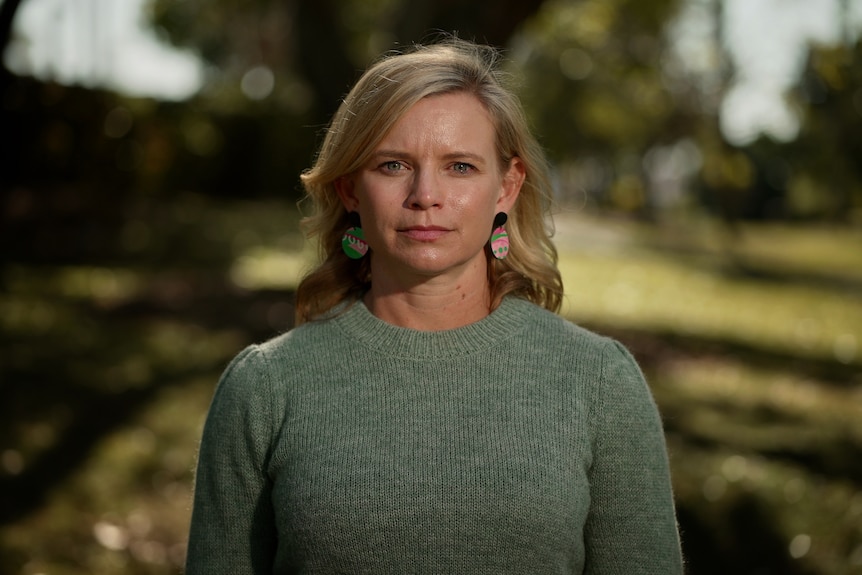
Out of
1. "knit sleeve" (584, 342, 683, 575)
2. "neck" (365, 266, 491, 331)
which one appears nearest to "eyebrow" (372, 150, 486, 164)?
"neck" (365, 266, 491, 331)

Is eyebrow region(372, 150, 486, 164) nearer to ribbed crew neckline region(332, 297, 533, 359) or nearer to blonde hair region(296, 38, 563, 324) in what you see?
blonde hair region(296, 38, 563, 324)

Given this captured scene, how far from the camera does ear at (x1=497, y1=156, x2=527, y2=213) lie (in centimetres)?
253

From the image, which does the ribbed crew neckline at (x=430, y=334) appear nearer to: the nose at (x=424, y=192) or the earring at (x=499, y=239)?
the earring at (x=499, y=239)

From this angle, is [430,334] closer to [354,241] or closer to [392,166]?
[354,241]

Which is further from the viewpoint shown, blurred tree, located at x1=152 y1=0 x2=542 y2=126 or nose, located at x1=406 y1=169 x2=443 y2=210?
blurred tree, located at x1=152 y1=0 x2=542 y2=126

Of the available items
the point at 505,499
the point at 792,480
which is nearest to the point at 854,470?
the point at 792,480

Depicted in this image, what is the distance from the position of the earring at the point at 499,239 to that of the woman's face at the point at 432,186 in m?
0.14

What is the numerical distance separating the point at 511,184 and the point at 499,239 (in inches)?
5.8

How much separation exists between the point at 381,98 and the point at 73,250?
459 inches

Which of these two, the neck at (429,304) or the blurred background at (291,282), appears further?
the blurred background at (291,282)

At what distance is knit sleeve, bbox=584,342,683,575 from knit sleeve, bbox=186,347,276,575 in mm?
793

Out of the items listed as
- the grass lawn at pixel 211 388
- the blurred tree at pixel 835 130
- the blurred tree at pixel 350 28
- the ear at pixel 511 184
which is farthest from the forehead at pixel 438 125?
the blurred tree at pixel 835 130

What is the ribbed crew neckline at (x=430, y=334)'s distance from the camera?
2432 mm

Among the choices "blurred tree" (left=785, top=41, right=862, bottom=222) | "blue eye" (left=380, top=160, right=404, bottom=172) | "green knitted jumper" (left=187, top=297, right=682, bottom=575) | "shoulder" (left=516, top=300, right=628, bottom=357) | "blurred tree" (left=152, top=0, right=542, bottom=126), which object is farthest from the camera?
"blurred tree" (left=785, top=41, right=862, bottom=222)
